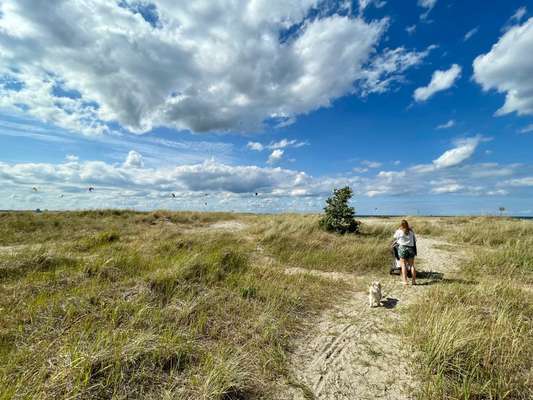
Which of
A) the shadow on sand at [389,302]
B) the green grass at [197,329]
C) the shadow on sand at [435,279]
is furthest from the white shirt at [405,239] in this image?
the shadow on sand at [389,302]

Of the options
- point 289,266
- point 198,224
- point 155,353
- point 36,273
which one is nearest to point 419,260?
point 289,266

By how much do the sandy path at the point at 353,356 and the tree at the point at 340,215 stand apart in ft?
30.7

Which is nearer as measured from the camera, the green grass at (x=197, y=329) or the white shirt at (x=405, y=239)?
the green grass at (x=197, y=329)

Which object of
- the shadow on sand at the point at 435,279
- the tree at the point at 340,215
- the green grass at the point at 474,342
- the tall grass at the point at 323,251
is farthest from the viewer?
the tree at the point at 340,215

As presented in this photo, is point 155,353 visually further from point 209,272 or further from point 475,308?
point 475,308

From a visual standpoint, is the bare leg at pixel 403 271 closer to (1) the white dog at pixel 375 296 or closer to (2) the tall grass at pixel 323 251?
(2) the tall grass at pixel 323 251

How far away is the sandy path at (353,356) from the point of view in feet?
10.9

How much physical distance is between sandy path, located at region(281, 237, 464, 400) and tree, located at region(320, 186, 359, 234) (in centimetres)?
936

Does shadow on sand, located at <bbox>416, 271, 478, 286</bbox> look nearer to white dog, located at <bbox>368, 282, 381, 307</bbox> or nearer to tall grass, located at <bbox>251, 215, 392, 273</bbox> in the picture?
tall grass, located at <bbox>251, 215, 392, 273</bbox>

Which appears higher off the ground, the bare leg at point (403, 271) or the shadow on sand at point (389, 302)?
the bare leg at point (403, 271)

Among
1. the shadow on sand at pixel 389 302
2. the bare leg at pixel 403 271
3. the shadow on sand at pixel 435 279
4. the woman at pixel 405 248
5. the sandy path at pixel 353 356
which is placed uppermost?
the woman at pixel 405 248

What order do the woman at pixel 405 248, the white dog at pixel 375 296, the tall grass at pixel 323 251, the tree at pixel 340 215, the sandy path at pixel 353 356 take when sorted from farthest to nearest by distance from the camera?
→ 1. the tree at pixel 340 215
2. the tall grass at pixel 323 251
3. the woman at pixel 405 248
4. the white dog at pixel 375 296
5. the sandy path at pixel 353 356

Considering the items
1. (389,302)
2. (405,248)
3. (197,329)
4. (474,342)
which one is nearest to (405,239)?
(405,248)

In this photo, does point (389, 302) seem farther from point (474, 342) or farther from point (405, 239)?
point (474, 342)
